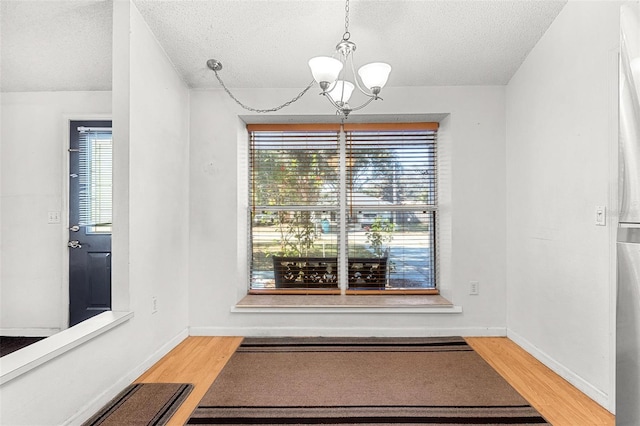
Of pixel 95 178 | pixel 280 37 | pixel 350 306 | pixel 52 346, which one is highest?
pixel 280 37

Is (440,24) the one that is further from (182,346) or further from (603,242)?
(182,346)

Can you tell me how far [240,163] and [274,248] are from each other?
88 centimetres

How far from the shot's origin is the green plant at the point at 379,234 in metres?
3.28

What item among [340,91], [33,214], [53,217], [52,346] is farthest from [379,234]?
[33,214]

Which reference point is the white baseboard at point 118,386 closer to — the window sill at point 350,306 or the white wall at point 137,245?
the white wall at point 137,245

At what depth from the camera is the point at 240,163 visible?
121 inches

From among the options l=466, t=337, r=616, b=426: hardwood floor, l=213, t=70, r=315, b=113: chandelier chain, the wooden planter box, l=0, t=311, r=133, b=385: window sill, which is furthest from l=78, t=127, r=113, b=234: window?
l=466, t=337, r=616, b=426: hardwood floor

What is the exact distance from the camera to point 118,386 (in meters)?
1.94

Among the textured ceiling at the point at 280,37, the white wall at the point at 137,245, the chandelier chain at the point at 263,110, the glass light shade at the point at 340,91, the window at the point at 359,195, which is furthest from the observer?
the window at the point at 359,195

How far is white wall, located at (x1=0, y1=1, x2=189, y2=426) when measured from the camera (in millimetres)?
1532

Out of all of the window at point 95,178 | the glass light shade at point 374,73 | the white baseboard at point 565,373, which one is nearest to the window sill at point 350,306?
the white baseboard at point 565,373

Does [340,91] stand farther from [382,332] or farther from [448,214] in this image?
[382,332]

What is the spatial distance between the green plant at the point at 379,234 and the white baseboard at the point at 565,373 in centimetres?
128

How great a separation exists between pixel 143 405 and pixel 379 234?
2.27 m
